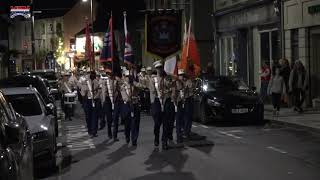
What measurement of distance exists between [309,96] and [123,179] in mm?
14030

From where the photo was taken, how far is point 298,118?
63.4ft

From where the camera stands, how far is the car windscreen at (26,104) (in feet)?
41.8

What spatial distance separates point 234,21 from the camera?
32594mm

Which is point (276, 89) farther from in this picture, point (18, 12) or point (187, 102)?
point (18, 12)

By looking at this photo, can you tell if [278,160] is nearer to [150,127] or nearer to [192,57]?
[192,57]

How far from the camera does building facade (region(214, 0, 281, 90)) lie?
27469 mm

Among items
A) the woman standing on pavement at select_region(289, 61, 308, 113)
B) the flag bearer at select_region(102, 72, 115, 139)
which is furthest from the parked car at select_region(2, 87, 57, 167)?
the woman standing on pavement at select_region(289, 61, 308, 113)

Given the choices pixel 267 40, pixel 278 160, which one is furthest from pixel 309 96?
pixel 278 160

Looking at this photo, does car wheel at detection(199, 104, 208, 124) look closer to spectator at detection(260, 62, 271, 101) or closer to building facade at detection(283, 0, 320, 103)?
building facade at detection(283, 0, 320, 103)

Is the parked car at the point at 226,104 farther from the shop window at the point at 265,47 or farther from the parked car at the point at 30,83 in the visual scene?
the shop window at the point at 265,47

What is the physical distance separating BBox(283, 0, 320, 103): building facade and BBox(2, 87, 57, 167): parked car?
12361 millimetres

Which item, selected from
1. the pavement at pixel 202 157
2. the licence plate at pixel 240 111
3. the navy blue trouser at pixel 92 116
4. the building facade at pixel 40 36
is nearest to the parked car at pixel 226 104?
the licence plate at pixel 240 111

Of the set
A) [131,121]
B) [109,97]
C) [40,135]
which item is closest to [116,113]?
[109,97]

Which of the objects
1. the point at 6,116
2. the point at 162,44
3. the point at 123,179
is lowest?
the point at 123,179
